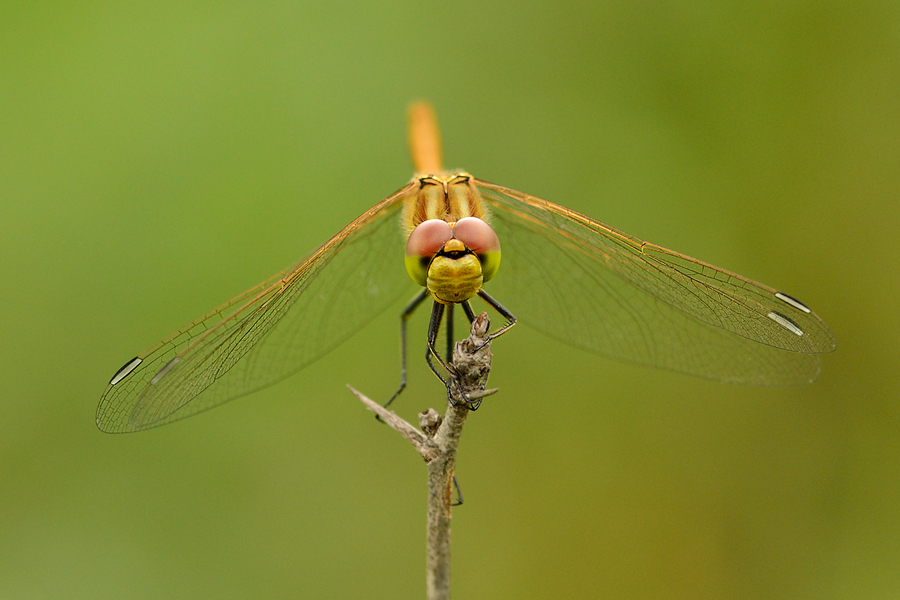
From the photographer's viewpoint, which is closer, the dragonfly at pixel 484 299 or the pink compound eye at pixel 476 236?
the pink compound eye at pixel 476 236

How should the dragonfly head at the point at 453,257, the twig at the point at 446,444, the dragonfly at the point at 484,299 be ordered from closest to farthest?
the twig at the point at 446,444
the dragonfly head at the point at 453,257
the dragonfly at the point at 484,299

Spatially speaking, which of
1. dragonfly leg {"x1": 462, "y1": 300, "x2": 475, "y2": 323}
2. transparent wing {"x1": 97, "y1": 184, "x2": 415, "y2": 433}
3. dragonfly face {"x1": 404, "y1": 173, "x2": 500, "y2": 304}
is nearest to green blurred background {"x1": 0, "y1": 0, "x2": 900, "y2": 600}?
transparent wing {"x1": 97, "y1": 184, "x2": 415, "y2": 433}

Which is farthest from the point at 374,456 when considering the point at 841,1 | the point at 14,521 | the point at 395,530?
the point at 841,1

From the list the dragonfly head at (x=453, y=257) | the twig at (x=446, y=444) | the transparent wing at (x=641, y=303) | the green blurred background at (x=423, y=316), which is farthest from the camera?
the green blurred background at (x=423, y=316)

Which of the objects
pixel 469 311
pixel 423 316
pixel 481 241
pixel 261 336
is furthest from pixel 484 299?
pixel 423 316

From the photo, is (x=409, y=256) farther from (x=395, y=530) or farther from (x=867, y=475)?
(x=867, y=475)

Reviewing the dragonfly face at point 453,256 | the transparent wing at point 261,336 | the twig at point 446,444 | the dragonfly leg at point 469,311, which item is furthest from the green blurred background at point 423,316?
the twig at point 446,444

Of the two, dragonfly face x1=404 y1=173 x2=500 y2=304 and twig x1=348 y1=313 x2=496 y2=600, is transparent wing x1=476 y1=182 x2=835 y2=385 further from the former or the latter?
twig x1=348 y1=313 x2=496 y2=600

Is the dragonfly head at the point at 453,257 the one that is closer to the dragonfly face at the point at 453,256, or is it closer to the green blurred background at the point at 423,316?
the dragonfly face at the point at 453,256
